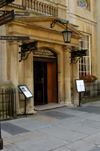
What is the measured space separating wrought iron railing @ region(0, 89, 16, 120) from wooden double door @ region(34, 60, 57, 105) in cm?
291

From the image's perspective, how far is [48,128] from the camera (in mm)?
6434

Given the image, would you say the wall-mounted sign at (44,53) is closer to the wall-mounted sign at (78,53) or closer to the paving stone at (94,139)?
the wall-mounted sign at (78,53)

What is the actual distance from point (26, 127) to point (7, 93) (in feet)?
6.34

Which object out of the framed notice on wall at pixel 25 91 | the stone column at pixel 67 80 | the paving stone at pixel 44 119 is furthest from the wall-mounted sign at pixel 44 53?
the paving stone at pixel 44 119

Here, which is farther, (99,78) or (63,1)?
(99,78)

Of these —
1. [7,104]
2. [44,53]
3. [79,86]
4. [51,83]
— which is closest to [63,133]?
[7,104]

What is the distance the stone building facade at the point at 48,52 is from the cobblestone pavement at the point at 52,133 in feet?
5.15

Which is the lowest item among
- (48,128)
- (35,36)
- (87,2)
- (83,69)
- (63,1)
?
(48,128)

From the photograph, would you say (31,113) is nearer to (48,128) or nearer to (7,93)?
(7,93)

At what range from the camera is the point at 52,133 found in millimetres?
5836

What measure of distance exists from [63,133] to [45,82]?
17.5 feet

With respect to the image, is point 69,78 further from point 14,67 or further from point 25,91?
point 14,67

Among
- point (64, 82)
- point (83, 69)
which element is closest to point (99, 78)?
point (83, 69)

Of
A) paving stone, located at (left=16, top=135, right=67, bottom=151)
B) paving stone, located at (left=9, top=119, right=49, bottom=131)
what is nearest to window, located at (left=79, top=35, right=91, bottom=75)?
paving stone, located at (left=9, top=119, right=49, bottom=131)
